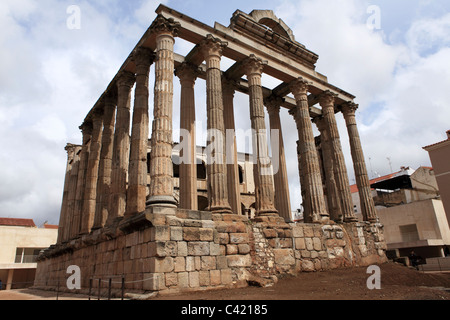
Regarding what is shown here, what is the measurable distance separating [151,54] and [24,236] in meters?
26.4

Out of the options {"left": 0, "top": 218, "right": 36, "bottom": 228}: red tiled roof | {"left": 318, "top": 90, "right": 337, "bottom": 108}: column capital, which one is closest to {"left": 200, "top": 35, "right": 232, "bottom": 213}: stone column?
{"left": 318, "top": 90, "right": 337, "bottom": 108}: column capital

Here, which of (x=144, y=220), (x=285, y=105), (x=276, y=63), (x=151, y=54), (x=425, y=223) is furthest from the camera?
(x=425, y=223)

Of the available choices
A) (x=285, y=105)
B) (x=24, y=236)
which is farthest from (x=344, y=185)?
(x=24, y=236)

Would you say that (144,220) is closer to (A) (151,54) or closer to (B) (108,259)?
(B) (108,259)

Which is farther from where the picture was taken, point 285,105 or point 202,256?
point 285,105

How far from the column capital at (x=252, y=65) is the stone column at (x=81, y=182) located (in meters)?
10.2

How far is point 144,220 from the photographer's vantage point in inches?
375

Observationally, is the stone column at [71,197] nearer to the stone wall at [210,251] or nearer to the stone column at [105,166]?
the stone wall at [210,251]

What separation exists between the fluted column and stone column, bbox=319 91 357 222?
494 inches

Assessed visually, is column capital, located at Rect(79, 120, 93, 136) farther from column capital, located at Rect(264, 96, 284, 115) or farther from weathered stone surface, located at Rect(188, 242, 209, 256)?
weathered stone surface, located at Rect(188, 242, 209, 256)

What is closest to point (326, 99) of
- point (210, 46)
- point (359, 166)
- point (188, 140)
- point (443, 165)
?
point (359, 166)

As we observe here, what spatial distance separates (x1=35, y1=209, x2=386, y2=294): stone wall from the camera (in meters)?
9.27

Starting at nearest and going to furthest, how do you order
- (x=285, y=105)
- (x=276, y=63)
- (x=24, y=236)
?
(x=276, y=63), (x=285, y=105), (x=24, y=236)
